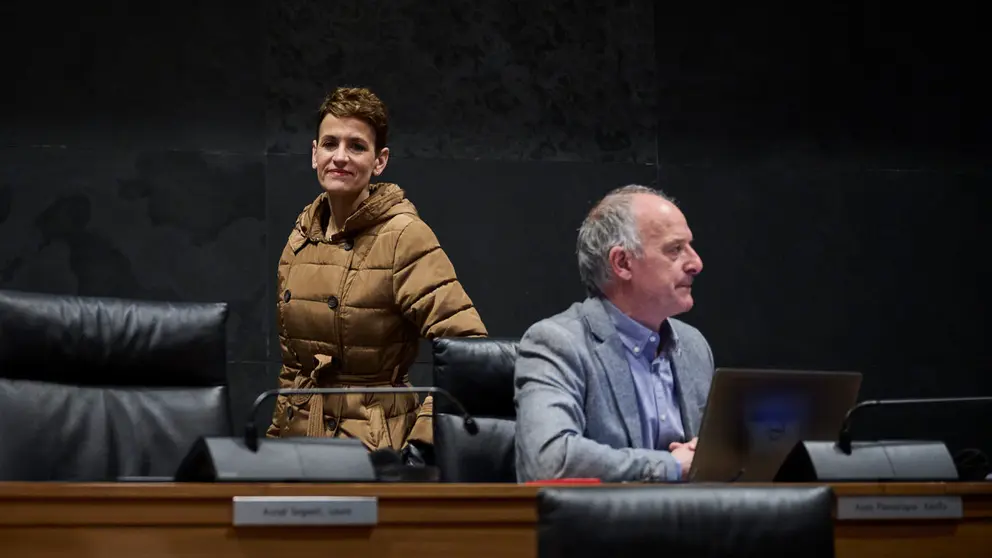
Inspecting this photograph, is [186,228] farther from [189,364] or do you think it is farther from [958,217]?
[958,217]

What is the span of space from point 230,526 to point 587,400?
1.09 metres

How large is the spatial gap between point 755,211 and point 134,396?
8.16 ft

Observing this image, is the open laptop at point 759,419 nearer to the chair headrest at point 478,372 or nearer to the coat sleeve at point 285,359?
the chair headrest at point 478,372

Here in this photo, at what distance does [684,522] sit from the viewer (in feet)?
4.72

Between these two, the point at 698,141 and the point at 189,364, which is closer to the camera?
the point at 189,364

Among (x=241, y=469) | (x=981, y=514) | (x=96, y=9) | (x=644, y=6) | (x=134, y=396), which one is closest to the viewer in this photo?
(x=241, y=469)

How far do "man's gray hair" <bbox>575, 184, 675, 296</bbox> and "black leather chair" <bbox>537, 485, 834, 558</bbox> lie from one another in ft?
3.82

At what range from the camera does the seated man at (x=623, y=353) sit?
243 centimetres

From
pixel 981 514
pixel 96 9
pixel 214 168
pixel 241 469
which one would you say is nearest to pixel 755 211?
pixel 214 168

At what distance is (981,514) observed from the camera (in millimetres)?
1756

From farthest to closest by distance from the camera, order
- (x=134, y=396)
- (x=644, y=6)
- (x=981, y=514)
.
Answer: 1. (x=644, y=6)
2. (x=134, y=396)
3. (x=981, y=514)

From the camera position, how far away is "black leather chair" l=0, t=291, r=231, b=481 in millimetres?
2535

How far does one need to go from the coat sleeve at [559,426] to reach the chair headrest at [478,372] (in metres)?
0.11

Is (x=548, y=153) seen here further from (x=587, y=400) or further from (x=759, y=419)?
(x=759, y=419)
